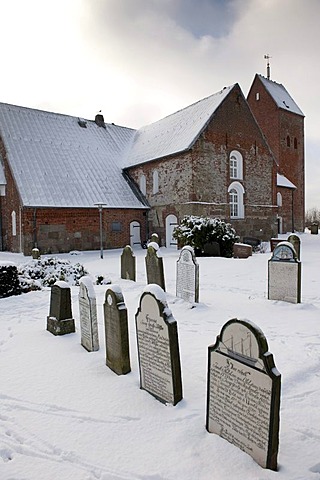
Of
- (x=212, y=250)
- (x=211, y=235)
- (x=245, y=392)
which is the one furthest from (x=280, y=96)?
(x=245, y=392)

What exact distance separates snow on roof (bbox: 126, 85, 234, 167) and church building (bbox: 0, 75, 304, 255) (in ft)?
0.32

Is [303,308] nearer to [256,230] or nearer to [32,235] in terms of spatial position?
[32,235]

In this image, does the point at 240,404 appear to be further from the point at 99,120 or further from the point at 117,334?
the point at 99,120

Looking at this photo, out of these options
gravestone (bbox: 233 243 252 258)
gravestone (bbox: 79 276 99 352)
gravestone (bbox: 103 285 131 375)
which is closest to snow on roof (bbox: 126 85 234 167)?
gravestone (bbox: 233 243 252 258)

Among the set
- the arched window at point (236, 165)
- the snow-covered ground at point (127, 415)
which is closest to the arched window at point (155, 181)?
the arched window at point (236, 165)

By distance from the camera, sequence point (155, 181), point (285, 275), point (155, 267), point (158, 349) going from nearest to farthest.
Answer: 1. point (158, 349)
2. point (285, 275)
3. point (155, 267)
4. point (155, 181)

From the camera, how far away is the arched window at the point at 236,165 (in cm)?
2334

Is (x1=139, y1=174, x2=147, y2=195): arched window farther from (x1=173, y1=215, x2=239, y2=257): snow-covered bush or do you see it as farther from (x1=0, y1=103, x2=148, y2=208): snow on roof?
(x1=173, y1=215, x2=239, y2=257): snow-covered bush

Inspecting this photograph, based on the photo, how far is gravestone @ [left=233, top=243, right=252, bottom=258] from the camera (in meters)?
15.7

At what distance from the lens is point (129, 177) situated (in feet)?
83.0

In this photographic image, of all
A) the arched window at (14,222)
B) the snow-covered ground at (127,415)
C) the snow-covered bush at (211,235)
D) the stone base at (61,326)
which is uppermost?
the arched window at (14,222)

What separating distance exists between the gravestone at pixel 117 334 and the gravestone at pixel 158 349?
0.32m

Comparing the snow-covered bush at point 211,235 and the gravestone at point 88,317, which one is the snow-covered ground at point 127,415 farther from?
the snow-covered bush at point 211,235

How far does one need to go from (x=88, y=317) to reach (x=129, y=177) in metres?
21.1
